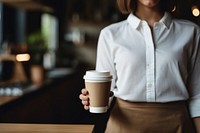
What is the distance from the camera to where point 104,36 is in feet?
4.54

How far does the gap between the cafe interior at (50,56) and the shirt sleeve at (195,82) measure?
23cm

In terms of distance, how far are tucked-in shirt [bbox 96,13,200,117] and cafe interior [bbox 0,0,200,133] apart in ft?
0.56

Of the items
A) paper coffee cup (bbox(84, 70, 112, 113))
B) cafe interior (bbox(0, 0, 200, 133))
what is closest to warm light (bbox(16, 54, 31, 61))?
cafe interior (bbox(0, 0, 200, 133))

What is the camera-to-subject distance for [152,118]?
1.31 m

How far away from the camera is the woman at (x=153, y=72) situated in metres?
1.29

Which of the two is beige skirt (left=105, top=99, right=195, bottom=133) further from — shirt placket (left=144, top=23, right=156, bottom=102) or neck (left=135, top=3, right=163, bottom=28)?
neck (left=135, top=3, right=163, bottom=28)

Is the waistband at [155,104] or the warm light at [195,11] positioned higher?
the warm light at [195,11]

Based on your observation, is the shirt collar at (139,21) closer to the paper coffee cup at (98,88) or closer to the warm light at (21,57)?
the paper coffee cup at (98,88)

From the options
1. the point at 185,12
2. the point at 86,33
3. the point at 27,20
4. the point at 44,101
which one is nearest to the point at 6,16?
the point at 27,20

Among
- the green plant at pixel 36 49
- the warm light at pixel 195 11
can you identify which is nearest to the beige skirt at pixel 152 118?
the warm light at pixel 195 11

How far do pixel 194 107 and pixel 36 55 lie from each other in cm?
262

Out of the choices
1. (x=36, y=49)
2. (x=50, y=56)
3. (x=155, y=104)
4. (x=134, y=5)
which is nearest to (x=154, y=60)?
(x=155, y=104)

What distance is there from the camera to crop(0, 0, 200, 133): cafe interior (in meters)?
2.46

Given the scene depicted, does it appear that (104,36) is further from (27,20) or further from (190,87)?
(27,20)
